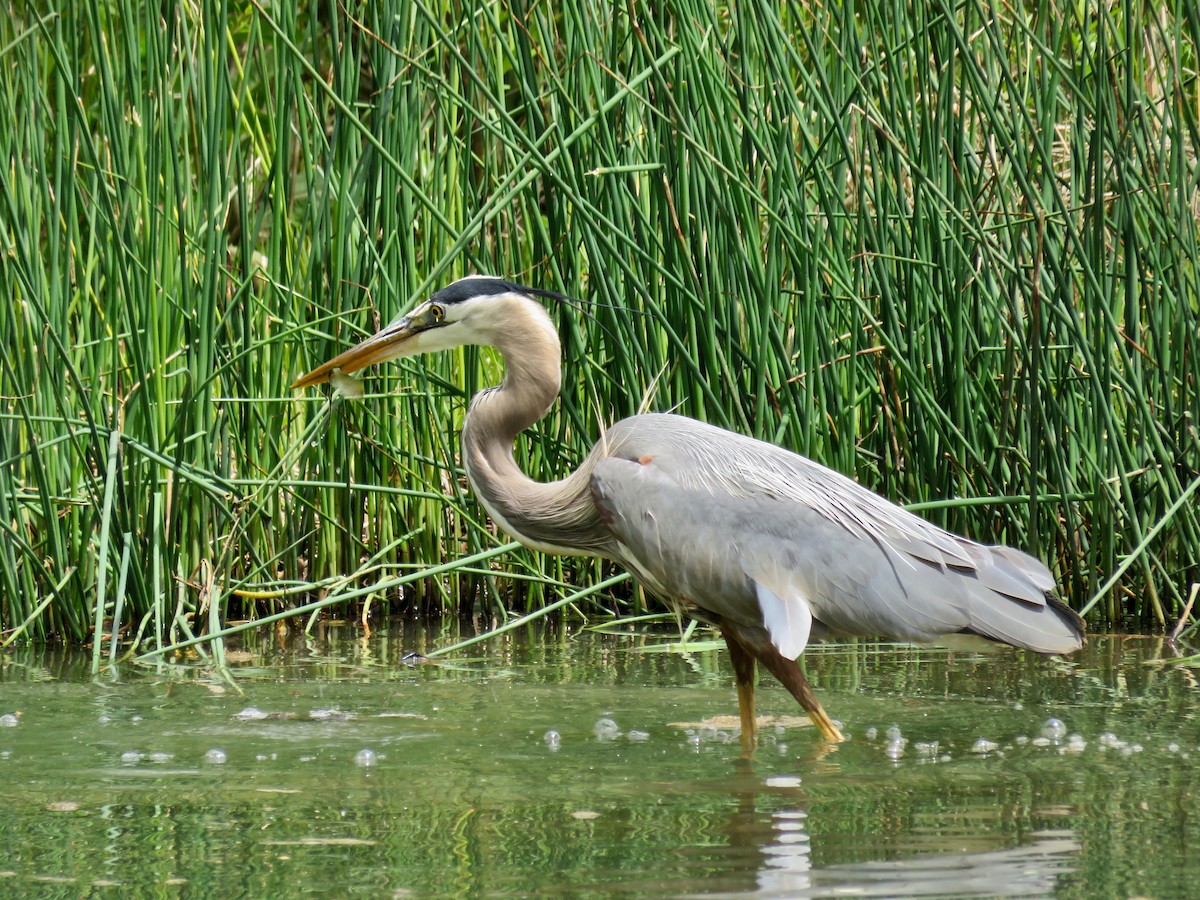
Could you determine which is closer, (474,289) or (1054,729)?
(1054,729)

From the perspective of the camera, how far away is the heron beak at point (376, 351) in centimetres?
468

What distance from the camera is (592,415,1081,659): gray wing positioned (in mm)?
4047

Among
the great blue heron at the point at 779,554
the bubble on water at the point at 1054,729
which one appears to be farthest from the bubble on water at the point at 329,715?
the bubble on water at the point at 1054,729

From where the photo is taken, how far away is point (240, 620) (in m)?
5.78

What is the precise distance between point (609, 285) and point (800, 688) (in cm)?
153

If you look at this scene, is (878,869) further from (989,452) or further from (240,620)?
(240,620)

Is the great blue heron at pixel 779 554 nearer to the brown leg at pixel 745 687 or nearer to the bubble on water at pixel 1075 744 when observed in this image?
the brown leg at pixel 745 687

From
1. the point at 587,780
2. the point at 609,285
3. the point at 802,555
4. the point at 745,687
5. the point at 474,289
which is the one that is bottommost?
the point at 587,780

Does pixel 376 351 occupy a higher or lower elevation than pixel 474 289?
lower

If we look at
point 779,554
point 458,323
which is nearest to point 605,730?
point 779,554

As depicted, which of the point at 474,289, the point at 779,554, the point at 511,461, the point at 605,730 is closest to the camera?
the point at 605,730

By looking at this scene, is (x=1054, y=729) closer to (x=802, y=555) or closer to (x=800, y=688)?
(x=800, y=688)

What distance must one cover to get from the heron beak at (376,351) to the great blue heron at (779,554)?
2.04 feet

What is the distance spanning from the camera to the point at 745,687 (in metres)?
4.19
